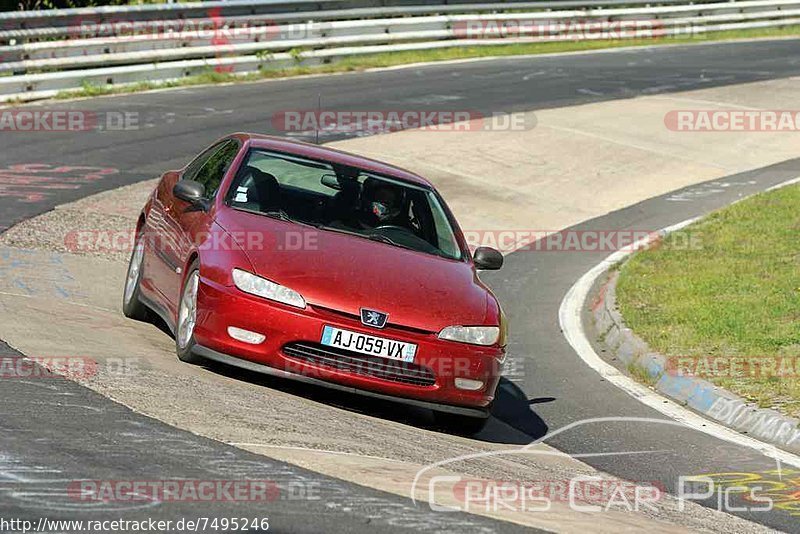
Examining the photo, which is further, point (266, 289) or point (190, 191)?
point (190, 191)

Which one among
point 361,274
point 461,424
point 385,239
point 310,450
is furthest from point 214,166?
point 310,450

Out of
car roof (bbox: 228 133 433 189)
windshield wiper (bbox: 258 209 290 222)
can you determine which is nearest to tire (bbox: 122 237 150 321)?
car roof (bbox: 228 133 433 189)

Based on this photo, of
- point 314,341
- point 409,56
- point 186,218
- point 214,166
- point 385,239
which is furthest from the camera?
point 409,56

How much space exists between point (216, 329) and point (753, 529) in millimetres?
3280

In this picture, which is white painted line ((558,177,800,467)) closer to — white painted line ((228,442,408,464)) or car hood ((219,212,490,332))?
car hood ((219,212,490,332))

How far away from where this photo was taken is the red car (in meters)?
7.92

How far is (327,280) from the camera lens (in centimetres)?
811

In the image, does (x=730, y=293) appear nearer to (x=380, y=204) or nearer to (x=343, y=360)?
(x=380, y=204)

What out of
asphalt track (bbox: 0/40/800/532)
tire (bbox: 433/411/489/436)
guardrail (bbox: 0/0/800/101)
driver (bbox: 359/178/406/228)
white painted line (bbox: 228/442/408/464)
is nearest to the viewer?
asphalt track (bbox: 0/40/800/532)

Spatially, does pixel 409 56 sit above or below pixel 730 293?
below

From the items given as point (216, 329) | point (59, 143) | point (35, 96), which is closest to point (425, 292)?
point (216, 329)

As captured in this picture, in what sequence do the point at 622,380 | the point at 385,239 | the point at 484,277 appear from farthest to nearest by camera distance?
the point at 484,277
the point at 622,380
the point at 385,239

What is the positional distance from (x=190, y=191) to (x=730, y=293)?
18.3ft

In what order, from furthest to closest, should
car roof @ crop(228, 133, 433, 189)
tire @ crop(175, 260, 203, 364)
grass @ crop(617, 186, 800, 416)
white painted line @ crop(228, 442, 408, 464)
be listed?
grass @ crop(617, 186, 800, 416), car roof @ crop(228, 133, 433, 189), tire @ crop(175, 260, 203, 364), white painted line @ crop(228, 442, 408, 464)
